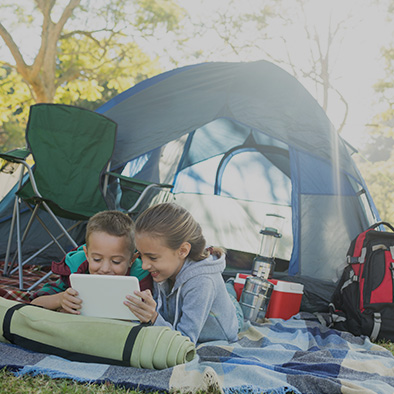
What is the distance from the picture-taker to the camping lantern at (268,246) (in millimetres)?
3039

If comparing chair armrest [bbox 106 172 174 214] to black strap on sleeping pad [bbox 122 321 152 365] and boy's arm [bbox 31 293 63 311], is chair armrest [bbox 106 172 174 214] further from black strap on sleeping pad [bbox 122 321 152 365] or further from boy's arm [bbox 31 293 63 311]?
black strap on sleeping pad [bbox 122 321 152 365]

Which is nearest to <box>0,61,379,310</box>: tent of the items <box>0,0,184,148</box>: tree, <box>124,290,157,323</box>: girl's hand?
<box>124,290,157,323</box>: girl's hand

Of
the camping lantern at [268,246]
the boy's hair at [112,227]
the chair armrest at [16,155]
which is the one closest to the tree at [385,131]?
the camping lantern at [268,246]

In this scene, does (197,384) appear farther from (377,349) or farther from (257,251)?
(257,251)

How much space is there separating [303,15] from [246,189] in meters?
7.44

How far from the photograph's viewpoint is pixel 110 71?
8.75 metres

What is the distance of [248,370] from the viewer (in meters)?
1.42

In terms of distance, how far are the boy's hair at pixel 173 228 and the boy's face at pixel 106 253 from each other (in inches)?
5.0

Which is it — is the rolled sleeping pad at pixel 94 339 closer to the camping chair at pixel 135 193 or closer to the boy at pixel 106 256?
the boy at pixel 106 256

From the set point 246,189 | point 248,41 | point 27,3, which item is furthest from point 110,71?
point 246,189

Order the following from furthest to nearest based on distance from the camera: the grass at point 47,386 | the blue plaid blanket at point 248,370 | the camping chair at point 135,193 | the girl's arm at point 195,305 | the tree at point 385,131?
the tree at point 385,131
the camping chair at point 135,193
the girl's arm at point 195,305
the blue plaid blanket at point 248,370
the grass at point 47,386

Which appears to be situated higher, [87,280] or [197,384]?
[87,280]

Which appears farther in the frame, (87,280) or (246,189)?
(246,189)

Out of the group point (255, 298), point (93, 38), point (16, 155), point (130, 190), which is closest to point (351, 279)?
point (255, 298)
